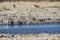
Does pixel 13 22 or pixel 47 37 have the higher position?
pixel 47 37

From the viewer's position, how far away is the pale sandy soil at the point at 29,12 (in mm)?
25875

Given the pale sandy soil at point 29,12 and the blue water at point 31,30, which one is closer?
the blue water at point 31,30

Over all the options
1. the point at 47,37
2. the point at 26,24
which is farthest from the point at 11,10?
the point at 47,37

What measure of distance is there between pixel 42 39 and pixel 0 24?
35.0ft

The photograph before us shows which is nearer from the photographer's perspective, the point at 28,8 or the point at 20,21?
the point at 20,21

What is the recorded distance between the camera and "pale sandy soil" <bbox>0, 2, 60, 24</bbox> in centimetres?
2588

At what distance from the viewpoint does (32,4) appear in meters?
29.0

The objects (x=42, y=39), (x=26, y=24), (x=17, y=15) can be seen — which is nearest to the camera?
(x=42, y=39)

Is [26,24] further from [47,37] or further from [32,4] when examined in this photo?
[47,37]

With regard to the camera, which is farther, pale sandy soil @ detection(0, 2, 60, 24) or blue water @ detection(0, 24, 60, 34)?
pale sandy soil @ detection(0, 2, 60, 24)

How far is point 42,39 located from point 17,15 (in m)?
11.9

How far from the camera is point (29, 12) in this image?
2730 cm

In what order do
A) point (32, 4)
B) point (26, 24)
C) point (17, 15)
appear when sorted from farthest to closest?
point (32, 4) < point (17, 15) < point (26, 24)

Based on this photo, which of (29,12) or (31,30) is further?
(29,12)
